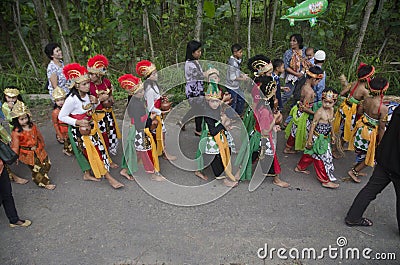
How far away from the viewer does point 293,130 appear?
16.4ft

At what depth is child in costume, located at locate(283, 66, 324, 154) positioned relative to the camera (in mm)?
4617

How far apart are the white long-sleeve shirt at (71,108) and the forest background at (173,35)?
3.01 metres

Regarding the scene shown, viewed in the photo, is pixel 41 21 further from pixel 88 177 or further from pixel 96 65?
pixel 88 177

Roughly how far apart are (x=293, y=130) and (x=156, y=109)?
2079 mm

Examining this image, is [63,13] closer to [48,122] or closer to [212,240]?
[48,122]

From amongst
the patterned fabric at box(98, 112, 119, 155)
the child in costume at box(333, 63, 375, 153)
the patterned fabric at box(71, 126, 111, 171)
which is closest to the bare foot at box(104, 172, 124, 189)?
the patterned fabric at box(71, 126, 111, 171)

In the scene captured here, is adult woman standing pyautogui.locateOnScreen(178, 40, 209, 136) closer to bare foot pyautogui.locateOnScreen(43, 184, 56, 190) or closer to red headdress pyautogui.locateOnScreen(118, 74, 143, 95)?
red headdress pyautogui.locateOnScreen(118, 74, 143, 95)

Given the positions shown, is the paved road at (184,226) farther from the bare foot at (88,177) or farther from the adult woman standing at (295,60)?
the adult woman standing at (295,60)

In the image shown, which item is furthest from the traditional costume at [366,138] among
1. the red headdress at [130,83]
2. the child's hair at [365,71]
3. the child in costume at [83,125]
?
the child in costume at [83,125]

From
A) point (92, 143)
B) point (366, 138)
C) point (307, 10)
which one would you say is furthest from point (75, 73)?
point (307, 10)

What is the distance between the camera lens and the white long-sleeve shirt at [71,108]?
3.98 metres

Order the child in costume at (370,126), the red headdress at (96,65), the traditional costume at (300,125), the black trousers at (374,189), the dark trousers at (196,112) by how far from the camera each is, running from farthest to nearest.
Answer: the dark trousers at (196,112) → the traditional costume at (300,125) → the red headdress at (96,65) → the child in costume at (370,126) → the black trousers at (374,189)

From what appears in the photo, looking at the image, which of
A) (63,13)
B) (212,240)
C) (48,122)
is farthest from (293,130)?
(63,13)

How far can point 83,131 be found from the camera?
4055mm
